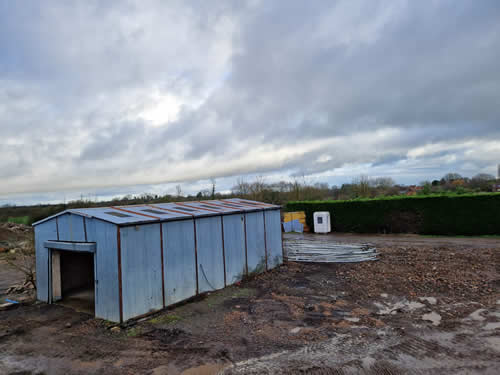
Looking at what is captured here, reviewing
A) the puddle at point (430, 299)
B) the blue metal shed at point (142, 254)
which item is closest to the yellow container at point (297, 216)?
the blue metal shed at point (142, 254)

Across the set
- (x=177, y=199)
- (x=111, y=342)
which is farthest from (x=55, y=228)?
(x=177, y=199)

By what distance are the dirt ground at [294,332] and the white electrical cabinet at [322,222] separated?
11305mm

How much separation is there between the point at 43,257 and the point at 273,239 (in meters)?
7.46

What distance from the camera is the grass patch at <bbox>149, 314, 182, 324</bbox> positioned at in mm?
6641

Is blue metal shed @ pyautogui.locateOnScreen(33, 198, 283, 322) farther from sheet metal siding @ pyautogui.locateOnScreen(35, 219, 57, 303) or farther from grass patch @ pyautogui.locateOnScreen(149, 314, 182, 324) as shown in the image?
grass patch @ pyautogui.locateOnScreen(149, 314, 182, 324)

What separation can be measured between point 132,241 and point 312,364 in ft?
14.7

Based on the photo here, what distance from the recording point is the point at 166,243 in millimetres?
7652

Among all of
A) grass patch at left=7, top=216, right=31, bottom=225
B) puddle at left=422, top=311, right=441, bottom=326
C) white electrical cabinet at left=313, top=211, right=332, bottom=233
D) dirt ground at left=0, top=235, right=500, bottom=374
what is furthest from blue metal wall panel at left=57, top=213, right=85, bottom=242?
grass patch at left=7, top=216, right=31, bottom=225

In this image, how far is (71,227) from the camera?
25.3 ft

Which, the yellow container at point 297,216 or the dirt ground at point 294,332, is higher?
the yellow container at point 297,216

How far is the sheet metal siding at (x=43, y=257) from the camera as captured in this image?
8.35 metres

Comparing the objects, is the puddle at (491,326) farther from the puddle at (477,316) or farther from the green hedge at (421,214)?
the green hedge at (421,214)

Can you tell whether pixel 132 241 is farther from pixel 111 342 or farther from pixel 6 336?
pixel 6 336

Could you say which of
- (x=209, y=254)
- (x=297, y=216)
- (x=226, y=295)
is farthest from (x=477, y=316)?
(x=297, y=216)
